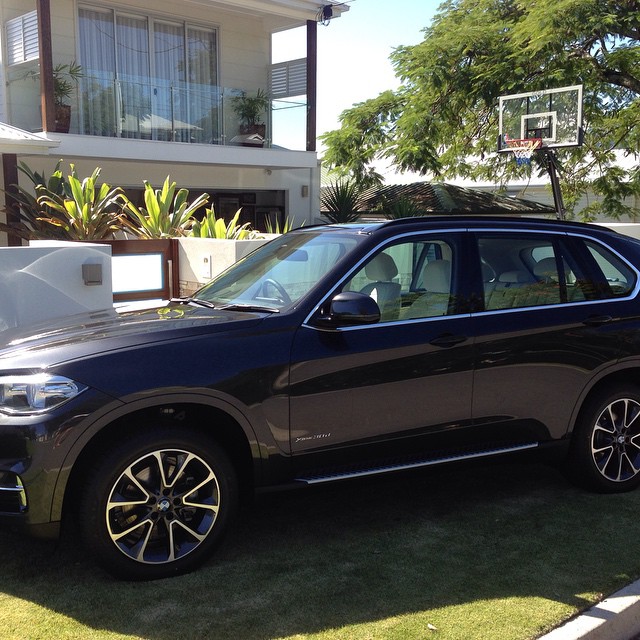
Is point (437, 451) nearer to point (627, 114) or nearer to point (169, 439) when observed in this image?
point (169, 439)

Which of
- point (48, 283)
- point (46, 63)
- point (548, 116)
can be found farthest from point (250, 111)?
point (48, 283)

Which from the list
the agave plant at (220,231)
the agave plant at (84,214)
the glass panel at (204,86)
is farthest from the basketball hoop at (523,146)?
the agave plant at (84,214)

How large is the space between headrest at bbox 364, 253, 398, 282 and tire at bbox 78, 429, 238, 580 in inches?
53.1

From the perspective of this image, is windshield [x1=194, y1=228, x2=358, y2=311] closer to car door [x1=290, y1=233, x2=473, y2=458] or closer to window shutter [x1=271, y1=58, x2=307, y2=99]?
car door [x1=290, y1=233, x2=473, y2=458]

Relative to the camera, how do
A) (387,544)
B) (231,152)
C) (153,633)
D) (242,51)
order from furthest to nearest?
(242,51) → (231,152) → (387,544) → (153,633)

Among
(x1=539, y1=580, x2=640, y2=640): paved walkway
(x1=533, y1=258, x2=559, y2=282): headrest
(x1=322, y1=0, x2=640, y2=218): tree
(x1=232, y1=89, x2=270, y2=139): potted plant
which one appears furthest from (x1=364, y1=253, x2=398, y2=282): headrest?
(x1=322, y1=0, x2=640, y2=218): tree

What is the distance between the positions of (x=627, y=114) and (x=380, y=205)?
6.83m

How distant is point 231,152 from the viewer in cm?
1730

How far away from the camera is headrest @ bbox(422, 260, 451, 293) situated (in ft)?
15.4

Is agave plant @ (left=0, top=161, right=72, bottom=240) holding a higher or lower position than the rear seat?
higher

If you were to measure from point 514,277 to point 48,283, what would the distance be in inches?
179

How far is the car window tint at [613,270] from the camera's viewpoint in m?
5.23

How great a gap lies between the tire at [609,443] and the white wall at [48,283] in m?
4.21

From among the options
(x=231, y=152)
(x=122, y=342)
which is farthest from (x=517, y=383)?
(x=231, y=152)
